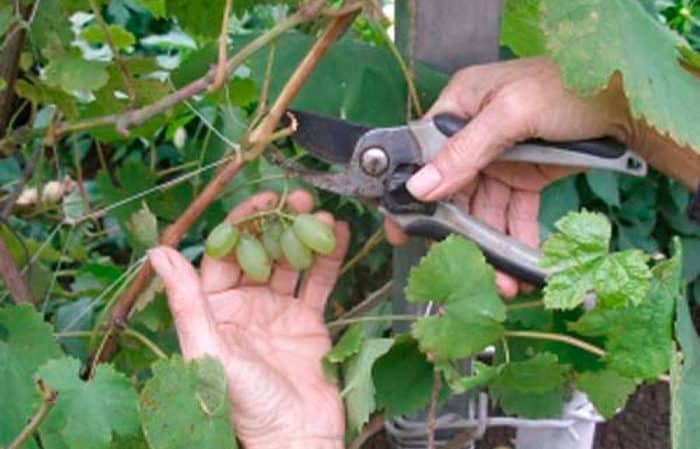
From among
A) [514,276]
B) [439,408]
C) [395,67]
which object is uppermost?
[395,67]

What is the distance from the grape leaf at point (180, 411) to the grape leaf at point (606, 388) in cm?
31

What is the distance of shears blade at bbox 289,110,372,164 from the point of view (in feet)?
3.06

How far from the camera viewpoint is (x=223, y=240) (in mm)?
939

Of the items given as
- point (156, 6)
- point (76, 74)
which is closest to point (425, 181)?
point (76, 74)

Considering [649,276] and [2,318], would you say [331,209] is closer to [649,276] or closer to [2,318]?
[2,318]

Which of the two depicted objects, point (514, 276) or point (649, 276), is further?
point (514, 276)

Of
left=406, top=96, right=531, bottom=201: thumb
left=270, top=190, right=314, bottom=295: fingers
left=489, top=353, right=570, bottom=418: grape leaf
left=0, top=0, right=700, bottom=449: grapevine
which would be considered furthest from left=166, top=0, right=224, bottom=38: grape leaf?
left=489, top=353, right=570, bottom=418: grape leaf

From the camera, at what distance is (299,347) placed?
99 centimetres

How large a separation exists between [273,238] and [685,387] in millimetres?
336

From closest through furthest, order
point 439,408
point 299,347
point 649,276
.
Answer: point 649,276 < point 299,347 < point 439,408

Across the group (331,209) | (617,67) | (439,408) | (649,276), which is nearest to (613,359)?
(649,276)

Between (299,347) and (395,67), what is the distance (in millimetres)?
257

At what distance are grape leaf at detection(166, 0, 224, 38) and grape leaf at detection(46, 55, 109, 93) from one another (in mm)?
113

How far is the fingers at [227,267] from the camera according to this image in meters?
0.98
